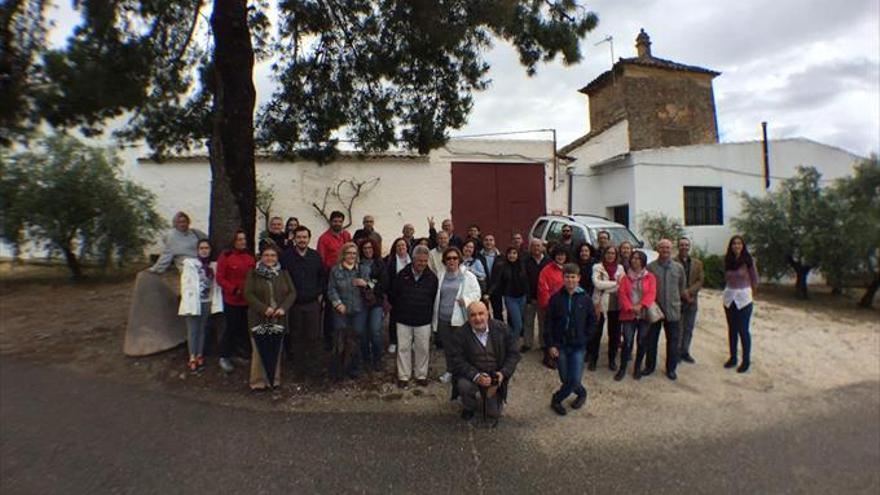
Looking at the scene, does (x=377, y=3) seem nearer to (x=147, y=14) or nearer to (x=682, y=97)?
(x=147, y=14)

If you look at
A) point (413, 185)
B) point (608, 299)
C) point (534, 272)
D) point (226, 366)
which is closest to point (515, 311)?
point (534, 272)

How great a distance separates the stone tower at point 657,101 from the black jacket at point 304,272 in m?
17.3

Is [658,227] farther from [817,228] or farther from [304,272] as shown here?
[304,272]

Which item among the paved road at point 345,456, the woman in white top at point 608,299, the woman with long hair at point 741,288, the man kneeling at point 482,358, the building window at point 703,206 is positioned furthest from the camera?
the building window at point 703,206

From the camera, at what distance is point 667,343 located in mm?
5984

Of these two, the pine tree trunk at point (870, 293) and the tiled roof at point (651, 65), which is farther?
the tiled roof at point (651, 65)

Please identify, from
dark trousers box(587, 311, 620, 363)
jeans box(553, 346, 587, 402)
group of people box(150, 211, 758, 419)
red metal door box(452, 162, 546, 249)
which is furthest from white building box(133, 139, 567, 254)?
jeans box(553, 346, 587, 402)

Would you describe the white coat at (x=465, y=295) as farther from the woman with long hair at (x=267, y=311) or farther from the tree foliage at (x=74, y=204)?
the tree foliage at (x=74, y=204)

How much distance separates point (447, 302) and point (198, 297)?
2.87 metres

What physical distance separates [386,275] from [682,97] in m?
21.2

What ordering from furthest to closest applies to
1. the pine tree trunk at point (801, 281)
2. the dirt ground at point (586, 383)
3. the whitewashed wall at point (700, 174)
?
the whitewashed wall at point (700, 174) → the pine tree trunk at point (801, 281) → the dirt ground at point (586, 383)

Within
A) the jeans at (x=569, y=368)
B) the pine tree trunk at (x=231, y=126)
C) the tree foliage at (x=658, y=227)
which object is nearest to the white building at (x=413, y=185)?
the tree foliage at (x=658, y=227)

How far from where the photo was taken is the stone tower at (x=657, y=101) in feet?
66.7

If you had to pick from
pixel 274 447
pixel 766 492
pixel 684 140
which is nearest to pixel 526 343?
pixel 766 492
